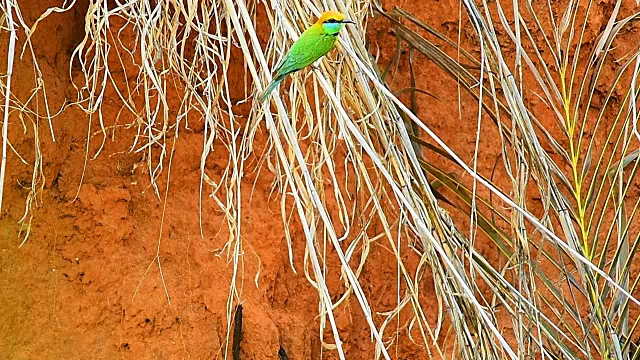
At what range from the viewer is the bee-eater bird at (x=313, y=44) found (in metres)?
0.98

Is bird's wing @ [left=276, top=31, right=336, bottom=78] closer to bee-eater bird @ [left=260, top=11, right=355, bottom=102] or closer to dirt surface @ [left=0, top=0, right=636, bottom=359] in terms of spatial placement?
bee-eater bird @ [left=260, top=11, right=355, bottom=102]

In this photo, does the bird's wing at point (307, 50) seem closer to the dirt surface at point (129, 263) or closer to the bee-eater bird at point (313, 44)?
the bee-eater bird at point (313, 44)

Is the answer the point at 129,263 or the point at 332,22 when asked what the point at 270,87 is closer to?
the point at 332,22

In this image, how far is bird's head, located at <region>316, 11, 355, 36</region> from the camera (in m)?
1.00

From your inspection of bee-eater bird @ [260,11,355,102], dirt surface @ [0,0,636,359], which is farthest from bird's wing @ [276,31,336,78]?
dirt surface @ [0,0,636,359]

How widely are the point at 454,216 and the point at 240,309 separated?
0.50 metres

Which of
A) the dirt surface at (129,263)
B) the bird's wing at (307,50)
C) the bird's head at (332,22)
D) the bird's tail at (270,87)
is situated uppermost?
the bird's head at (332,22)

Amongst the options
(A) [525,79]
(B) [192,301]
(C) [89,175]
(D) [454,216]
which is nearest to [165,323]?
(B) [192,301]

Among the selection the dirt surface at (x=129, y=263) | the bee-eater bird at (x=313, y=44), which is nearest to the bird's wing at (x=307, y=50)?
the bee-eater bird at (x=313, y=44)

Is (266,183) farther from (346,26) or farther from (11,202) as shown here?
(346,26)

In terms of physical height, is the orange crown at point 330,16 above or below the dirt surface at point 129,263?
above

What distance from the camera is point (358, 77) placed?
112 centimetres

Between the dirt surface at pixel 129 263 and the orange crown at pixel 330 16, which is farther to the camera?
the dirt surface at pixel 129 263

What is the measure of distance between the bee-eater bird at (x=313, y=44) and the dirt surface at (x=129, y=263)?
2.26 feet
